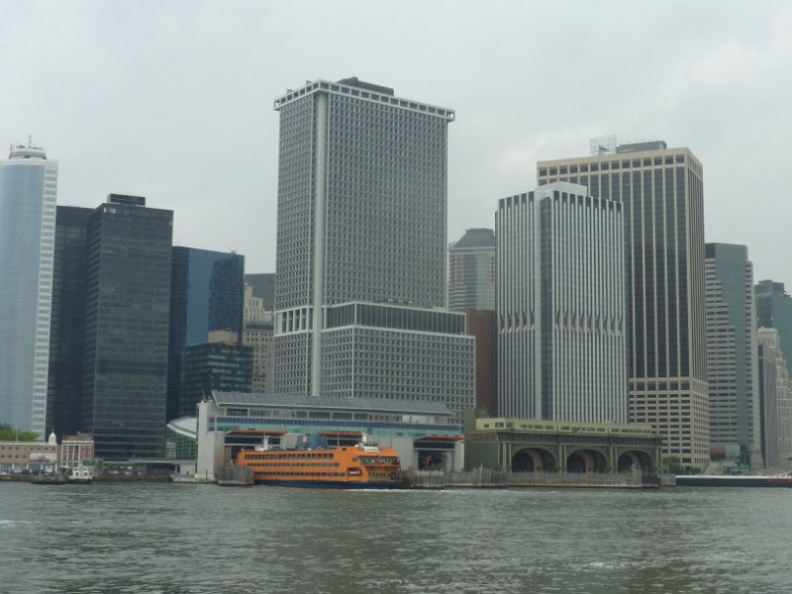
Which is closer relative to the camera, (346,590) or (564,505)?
(346,590)

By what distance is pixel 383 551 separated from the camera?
105 metres

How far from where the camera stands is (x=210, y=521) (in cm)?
13875

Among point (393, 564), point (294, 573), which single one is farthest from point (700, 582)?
point (294, 573)

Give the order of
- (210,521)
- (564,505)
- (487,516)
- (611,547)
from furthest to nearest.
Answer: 1. (564,505)
2. (487,516)
3. (210,521)
4. (611,547)

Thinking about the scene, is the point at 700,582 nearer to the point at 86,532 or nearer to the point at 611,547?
the point at 611,547

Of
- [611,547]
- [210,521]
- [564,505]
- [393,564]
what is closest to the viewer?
[393,564]

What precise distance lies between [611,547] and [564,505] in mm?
79083

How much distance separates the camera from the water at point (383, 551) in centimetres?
8444

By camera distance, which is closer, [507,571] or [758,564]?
[507,571]

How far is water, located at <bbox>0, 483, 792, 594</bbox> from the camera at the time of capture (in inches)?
3324

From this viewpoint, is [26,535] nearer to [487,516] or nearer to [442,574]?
[442,574]

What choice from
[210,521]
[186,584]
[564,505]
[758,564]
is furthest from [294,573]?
[564,505]

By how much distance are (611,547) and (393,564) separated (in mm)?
25429

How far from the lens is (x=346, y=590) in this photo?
80.8 m
